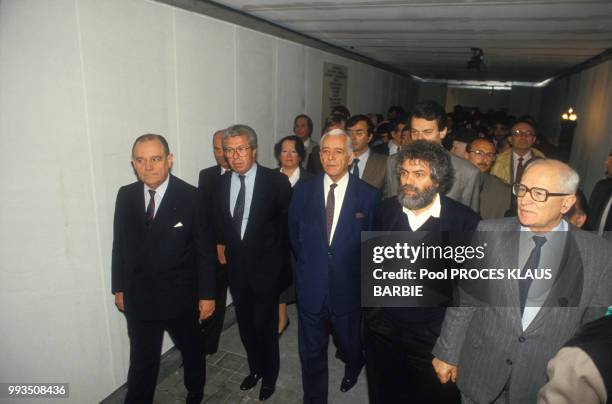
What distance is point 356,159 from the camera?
4.59 meters

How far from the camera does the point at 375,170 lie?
4410mm

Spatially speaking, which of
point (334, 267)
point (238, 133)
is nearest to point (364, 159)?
point (238, 133)

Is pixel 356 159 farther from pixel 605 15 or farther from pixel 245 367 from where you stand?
pixel 605 15

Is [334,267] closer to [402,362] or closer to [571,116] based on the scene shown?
[402,362]

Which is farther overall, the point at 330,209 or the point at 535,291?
the point at 330,209

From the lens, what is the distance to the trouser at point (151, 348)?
2711 millimetres

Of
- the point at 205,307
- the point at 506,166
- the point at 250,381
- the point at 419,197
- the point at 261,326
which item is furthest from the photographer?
the point at 506,166

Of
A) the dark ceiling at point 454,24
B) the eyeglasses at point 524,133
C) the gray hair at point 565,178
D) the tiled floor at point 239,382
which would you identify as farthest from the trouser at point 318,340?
the eyeglasses at point 524,133

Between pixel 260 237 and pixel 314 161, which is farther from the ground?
pixel 314 161

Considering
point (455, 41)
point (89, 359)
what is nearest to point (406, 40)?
point (455, 41)

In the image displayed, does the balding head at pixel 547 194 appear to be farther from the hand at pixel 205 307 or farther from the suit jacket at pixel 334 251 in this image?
the hand at pixel 205 307

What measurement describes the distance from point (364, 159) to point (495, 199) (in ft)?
5.57

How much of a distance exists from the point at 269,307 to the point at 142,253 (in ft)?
3.68

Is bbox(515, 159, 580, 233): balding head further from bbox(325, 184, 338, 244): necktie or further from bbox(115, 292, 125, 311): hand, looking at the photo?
bbox(115, 292, 125, 311): hand
